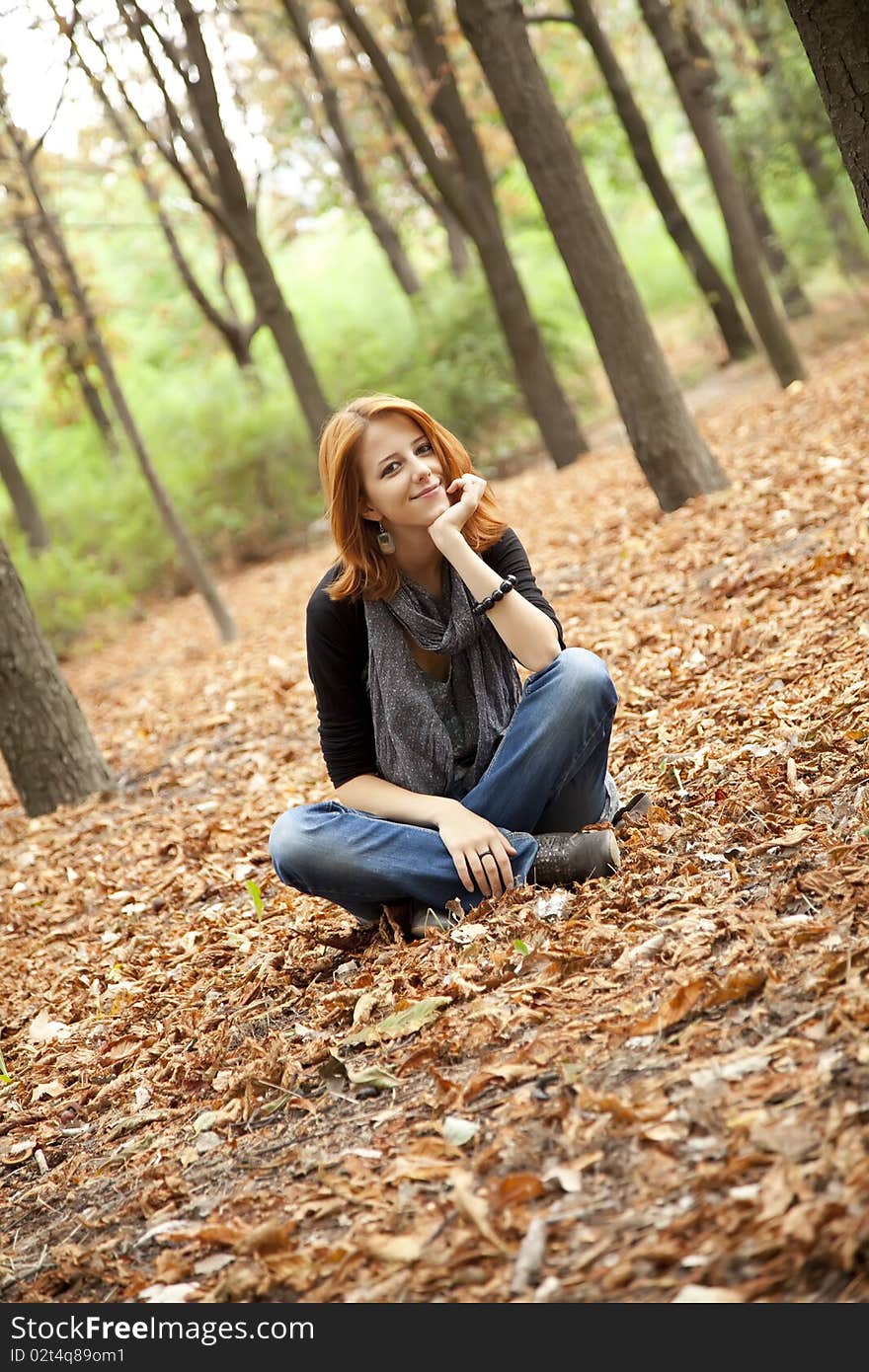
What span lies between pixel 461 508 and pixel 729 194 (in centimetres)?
958

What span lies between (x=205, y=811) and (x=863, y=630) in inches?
117

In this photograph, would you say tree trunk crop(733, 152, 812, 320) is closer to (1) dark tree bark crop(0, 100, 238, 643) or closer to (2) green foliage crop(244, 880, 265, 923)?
(1) dark tree bark crop(0, 100, 238, 643)

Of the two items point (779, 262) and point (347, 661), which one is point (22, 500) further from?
point (347, 661)

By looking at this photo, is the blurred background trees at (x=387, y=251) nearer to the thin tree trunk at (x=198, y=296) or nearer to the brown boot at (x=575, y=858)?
the thin tree trunk at (x=198, y=296)

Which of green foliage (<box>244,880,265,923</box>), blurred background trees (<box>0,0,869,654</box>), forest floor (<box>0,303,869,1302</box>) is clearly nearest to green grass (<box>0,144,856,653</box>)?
blurred background trees (<box>0,0,869,654</box>)

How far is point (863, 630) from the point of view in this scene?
449 cm

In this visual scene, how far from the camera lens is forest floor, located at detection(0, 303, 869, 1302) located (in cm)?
206

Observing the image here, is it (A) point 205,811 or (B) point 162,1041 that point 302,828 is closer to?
(B) point 162,1041

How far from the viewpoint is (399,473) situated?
3.46 meters

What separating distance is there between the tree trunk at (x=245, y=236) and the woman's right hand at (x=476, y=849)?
9.09 m

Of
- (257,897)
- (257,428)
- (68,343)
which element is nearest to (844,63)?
(257,897)
